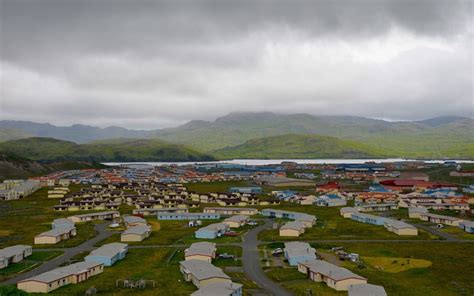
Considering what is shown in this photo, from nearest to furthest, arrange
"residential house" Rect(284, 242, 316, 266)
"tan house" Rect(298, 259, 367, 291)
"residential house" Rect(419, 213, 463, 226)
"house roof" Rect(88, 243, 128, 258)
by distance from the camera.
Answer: "tan house" Rect(298, 259, 367, 291) < "residential house" Rect(284, 242, 316, 266) < "house roof" Rect(88, 243, 128, 258) < "residential house" Rect(419, 213, 463, 226)

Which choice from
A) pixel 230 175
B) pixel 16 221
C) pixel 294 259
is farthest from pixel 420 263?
pixel 230 175

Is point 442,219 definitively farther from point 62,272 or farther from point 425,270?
point 62,272

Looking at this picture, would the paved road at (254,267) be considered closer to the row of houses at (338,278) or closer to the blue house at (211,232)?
the blue house at (211,232)

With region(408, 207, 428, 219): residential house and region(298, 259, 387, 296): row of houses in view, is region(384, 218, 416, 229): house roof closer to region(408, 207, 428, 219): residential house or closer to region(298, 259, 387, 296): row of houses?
region(408, 207, 428, 219): residential house

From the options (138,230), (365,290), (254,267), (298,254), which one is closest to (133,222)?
(138,230)

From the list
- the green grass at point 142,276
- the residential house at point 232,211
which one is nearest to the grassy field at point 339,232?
the residential house at point 232,211

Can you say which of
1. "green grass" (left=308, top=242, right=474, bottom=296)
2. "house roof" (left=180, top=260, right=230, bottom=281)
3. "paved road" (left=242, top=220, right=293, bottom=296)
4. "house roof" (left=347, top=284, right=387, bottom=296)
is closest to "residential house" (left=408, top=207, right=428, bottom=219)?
→ "green grass" (left=308, top=242, right=474, bottom=296)

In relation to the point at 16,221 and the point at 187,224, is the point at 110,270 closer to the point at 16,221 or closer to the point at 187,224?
the point at 187,224
